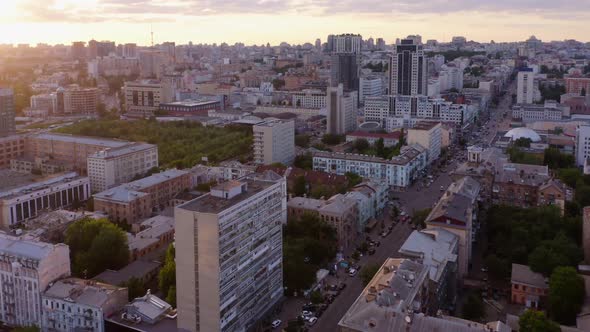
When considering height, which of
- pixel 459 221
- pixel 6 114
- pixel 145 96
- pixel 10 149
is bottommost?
pixel 459 221

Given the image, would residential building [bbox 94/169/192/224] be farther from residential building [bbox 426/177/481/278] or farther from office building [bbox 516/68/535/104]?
office building [bbox 516/68/535/104]

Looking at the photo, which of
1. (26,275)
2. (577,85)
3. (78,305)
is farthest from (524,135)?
(26,275)

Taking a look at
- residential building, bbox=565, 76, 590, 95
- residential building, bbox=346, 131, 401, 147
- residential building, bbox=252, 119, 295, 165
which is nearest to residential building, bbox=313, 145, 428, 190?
residential building, bbox=252, 119, 295, 165

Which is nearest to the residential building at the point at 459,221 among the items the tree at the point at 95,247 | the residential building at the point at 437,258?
the residential building at the point at 437,258

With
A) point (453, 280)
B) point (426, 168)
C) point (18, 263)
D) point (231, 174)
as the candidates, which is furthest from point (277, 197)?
point (426, 168)

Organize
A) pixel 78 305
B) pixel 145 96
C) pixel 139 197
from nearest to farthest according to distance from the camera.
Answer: pixel 78 305 → pixel 139 197 → pixel 145 96

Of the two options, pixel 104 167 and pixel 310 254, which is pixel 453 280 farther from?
pixel 104 167

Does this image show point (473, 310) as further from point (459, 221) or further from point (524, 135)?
point (524, 135)

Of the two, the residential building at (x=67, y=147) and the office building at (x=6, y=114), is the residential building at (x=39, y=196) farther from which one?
the office building at (x=6, y=114)
